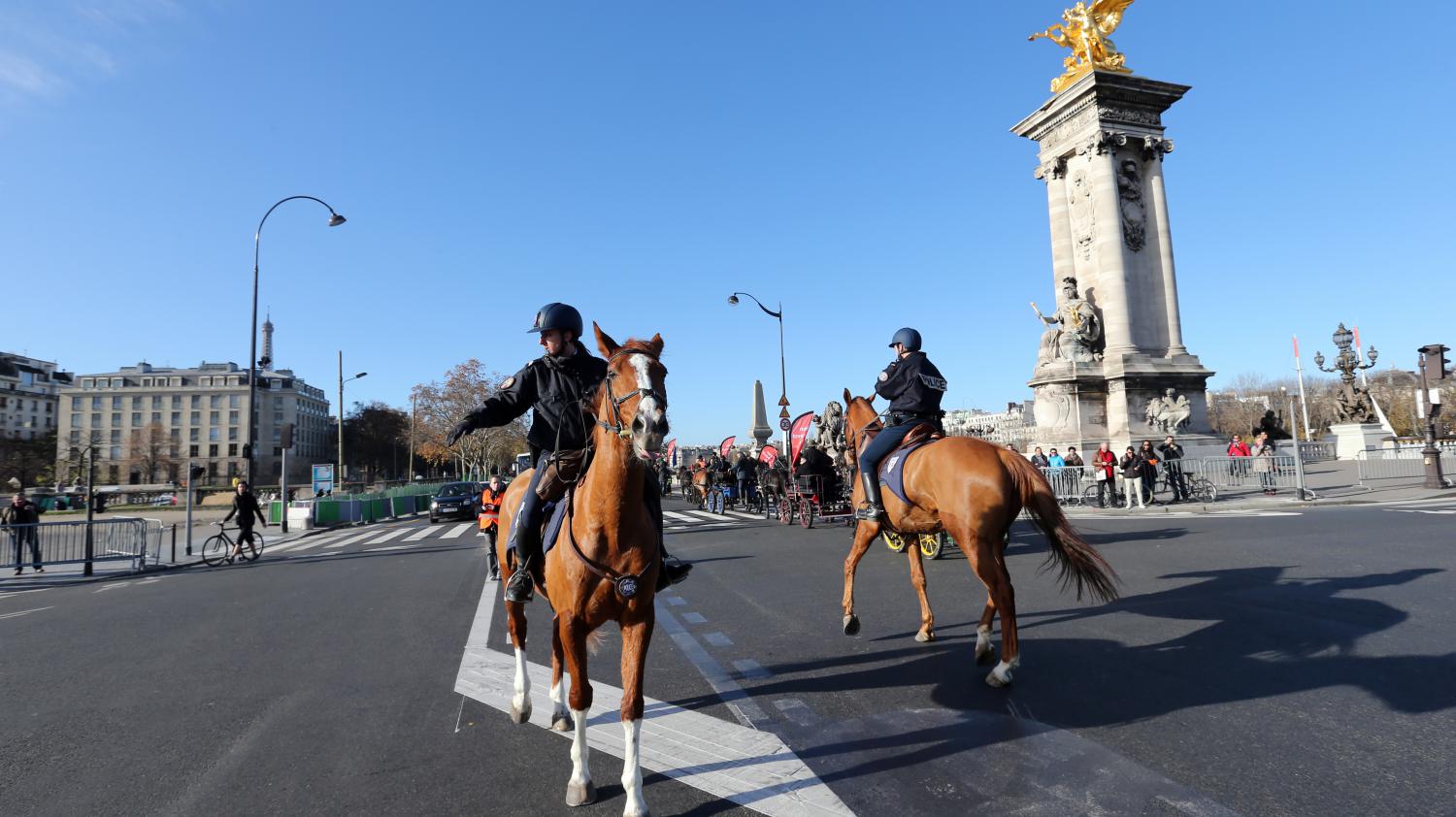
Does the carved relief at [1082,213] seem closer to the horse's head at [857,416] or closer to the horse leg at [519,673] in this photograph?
the horse's head at [857,416]

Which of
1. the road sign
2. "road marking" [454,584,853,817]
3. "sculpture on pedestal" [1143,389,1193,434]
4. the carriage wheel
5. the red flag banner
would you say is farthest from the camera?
the road sign

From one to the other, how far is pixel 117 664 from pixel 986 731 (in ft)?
24.3

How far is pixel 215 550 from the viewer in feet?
53.4

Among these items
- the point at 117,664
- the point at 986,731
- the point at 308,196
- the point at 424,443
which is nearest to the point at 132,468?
the point at 424,443

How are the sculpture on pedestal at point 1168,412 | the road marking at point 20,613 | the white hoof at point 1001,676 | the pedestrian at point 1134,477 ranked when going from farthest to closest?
the sculpture on pedestal at point 1168,412, the pedestrian at point 1134,477, the road marking at point 20,613, the white hoof at point 1001,676

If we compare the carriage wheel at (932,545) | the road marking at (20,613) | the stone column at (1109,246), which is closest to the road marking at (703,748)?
the carriage wheel at (932,545)

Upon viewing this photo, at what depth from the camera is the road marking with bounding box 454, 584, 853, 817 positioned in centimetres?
335

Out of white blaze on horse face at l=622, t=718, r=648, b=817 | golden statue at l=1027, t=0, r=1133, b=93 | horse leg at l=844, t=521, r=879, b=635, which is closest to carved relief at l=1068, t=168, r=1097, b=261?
golden statue at l=1027, t=0, r=1133, b=93

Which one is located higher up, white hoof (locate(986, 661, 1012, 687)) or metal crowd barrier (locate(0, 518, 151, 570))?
metal crowd barrier (locate(0, 518, 151, 570))

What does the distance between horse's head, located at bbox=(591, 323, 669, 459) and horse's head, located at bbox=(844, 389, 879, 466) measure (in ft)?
15.8

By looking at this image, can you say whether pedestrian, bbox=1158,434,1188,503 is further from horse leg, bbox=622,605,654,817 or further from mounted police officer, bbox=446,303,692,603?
horse leg, bbox=622,605,654,817

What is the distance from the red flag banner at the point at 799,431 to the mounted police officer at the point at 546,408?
12338 millimetres

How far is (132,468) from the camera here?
104438mm

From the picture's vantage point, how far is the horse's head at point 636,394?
314 centimetres
